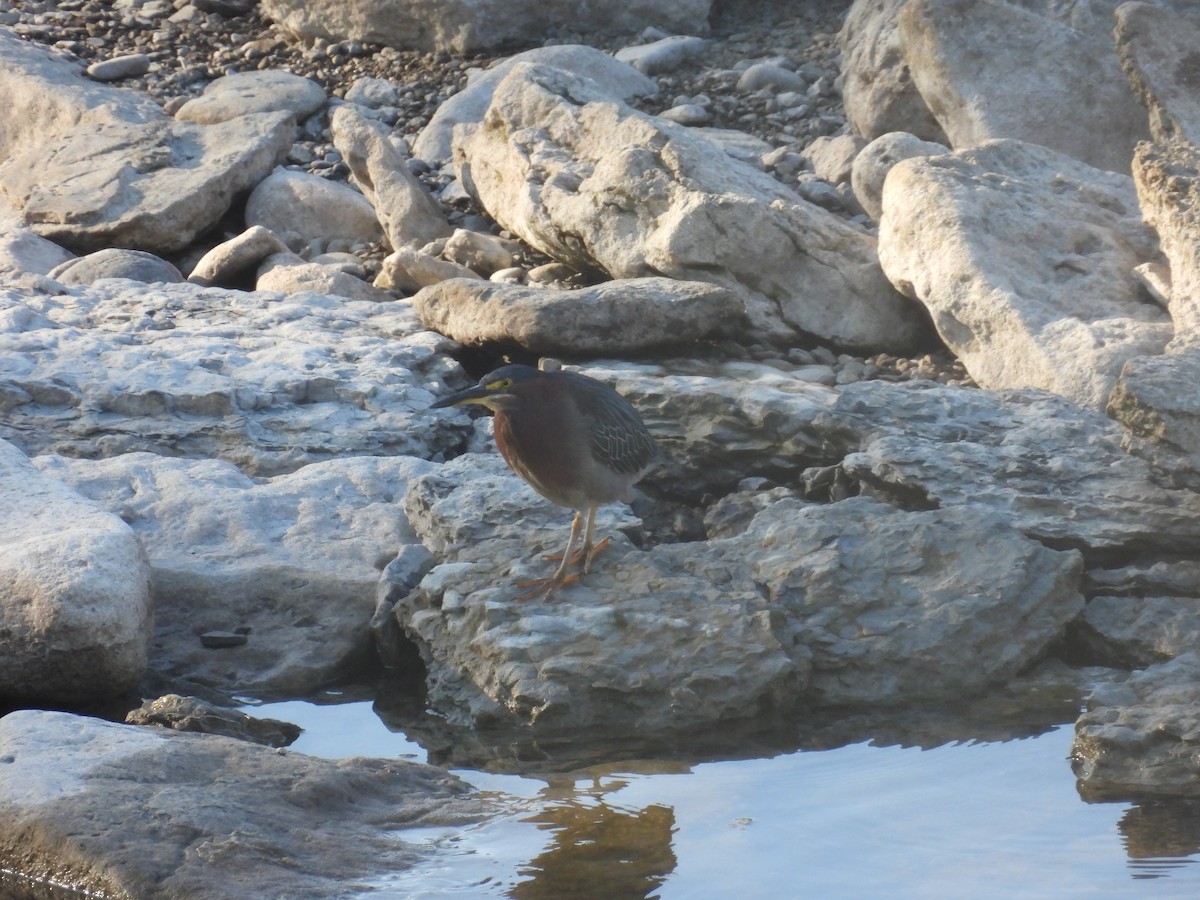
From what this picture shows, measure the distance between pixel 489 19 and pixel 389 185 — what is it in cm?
316

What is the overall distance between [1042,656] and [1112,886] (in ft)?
4.92

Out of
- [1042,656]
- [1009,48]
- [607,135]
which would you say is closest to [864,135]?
[1009,48]

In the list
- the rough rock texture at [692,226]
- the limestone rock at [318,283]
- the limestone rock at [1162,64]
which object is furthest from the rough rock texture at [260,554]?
the limestone rock at [1162,64]

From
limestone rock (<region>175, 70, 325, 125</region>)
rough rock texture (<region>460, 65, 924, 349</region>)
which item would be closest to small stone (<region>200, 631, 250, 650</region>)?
rough rock texture (<region>460, 65, 924, 349</region>)

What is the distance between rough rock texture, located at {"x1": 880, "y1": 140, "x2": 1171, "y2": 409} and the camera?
6652 millimetres

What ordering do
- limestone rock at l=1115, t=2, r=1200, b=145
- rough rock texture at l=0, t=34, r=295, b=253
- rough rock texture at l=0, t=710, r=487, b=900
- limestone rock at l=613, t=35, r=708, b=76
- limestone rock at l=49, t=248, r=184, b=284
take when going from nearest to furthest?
1. rough rock texture at l=0, t=710, r=487, b=900
2. limestone rock at l=1115, t=2, r=1200, b=145
3. limestone rock at l=49, t=248, r=184, b=284
4. rough rock texture at l=0, t=34, r=295, b=253
5. limestone rock at l=613, t=35, r=708, b=76

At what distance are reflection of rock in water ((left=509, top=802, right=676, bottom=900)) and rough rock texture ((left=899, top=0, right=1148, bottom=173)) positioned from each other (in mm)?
5900

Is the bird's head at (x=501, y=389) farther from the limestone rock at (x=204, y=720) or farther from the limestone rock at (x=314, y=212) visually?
the limestone rock at (x=314, y=212)

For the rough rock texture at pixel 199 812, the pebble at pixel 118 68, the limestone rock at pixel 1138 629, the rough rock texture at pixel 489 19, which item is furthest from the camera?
the pebble at pixel 118 68

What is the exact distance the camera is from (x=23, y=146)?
37.3ft

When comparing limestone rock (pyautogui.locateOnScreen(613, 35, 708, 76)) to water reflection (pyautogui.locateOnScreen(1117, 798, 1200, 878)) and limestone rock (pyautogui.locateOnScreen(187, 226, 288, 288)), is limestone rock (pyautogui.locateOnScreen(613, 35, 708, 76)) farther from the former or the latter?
water reflection (pyautogui.locateOnScreen(1117, 798, 1200, 878))

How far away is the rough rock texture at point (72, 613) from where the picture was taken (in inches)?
194

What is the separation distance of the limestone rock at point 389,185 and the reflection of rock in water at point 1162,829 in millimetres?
6496

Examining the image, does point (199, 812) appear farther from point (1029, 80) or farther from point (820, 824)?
point (1029, 80)
